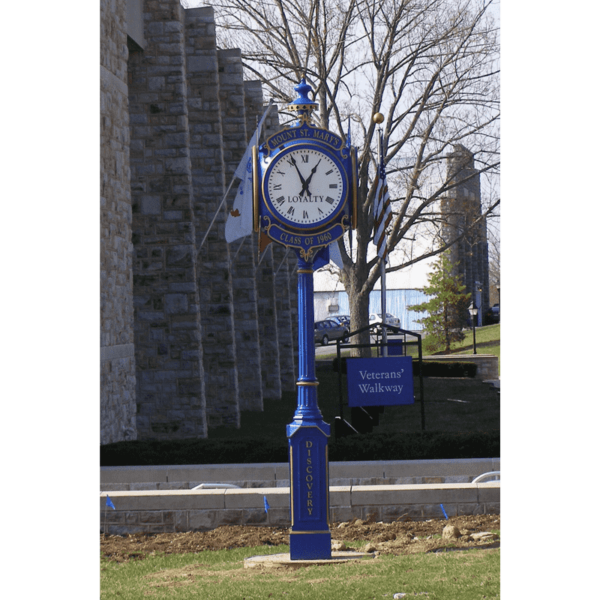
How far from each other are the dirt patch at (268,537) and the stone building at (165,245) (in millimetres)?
3041

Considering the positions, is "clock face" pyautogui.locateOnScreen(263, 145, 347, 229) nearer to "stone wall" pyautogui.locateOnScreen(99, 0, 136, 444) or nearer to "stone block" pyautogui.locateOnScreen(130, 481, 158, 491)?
"stone block" pyautogui.locateOnScreen(130, 481, 158, 491)

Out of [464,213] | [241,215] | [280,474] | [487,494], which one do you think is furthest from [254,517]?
[464,213]

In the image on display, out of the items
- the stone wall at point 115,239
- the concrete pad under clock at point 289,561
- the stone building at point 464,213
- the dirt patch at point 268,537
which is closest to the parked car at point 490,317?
the stone building at point 464,213

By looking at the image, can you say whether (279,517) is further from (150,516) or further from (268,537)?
(150,516)

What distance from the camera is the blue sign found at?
9.32m

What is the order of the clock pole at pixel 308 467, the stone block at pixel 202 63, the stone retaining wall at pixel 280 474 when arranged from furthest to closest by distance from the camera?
the stone block at pixel 202 63, the stone retaining wall at pixel 280 474, the clock pole at pixel 308 467

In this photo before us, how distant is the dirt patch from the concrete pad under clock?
0.45 meters

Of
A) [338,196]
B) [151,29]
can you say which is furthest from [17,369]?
[151,29]

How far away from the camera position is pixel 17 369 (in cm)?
755

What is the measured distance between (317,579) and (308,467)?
72 centimetres

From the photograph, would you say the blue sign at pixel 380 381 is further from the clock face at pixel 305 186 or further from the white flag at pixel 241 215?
the clock face at pixel 305 186

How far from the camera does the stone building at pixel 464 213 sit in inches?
690

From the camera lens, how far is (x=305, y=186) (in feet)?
18.7
